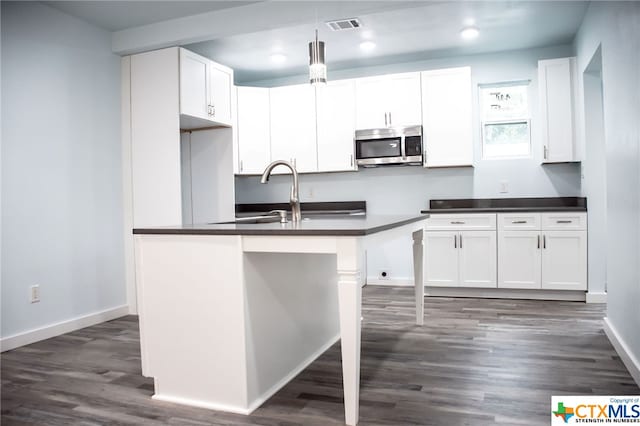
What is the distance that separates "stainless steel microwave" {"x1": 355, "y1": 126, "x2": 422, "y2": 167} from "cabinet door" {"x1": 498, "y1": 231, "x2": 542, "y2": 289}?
46.9 inches

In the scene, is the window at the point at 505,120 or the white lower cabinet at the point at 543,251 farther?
the window at the point at 505,120

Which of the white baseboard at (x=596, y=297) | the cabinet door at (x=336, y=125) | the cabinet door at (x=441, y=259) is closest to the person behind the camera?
the white baseboard at (x=596, y=297)

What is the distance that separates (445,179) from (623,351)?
2824 millimetres

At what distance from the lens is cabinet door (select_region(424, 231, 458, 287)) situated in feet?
15.5

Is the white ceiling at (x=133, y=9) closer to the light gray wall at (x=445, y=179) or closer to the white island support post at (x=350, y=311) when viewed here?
the light gray wall at (x=445, y=179)

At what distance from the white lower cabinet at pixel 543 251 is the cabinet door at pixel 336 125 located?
1.74 m

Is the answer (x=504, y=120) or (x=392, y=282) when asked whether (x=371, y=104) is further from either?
(x=392, y=282)

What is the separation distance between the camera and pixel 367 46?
4.76 m

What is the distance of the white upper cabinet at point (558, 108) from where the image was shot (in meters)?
4.58

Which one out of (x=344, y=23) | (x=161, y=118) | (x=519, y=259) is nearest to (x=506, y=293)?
(x=519, y=259)

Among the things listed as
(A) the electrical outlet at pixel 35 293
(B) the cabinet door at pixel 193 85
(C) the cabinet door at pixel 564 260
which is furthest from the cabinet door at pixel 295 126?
(A) the electrical outlet at pixel 35 293

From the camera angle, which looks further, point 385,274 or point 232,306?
point 385,274

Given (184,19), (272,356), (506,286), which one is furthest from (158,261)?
(506,286)

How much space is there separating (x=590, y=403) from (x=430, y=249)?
2.69 meters
